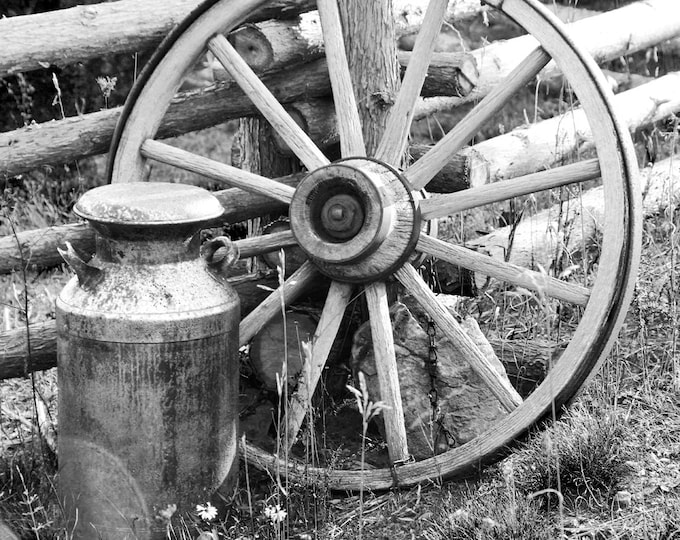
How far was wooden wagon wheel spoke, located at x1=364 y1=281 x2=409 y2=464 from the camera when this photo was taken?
331 cm

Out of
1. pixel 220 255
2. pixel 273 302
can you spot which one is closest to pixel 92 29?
pixel 220 255

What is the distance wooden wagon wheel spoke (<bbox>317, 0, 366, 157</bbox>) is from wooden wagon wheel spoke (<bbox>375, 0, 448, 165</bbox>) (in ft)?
0.30

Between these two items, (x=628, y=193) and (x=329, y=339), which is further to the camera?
(x=329, y=339)

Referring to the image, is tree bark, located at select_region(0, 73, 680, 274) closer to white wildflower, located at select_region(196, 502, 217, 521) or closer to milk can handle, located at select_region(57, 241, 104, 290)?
milk can handle, located at select_region(57, 241, 104, 290)

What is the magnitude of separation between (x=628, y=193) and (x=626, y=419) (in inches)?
29.9

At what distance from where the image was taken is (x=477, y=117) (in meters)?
3.24

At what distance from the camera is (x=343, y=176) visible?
319 cm

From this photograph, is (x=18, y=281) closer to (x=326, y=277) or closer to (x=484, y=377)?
(x=326, y=277)

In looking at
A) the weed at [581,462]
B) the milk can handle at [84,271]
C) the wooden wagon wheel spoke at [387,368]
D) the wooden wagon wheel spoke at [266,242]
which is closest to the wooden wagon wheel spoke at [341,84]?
the wooden wagon wheel spoke at [266,242]

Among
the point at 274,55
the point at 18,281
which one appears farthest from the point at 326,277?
the point at 18,281

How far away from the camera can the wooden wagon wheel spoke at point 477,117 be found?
3146 millimetres

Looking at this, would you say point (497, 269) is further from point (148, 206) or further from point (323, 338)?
point (148, 206)

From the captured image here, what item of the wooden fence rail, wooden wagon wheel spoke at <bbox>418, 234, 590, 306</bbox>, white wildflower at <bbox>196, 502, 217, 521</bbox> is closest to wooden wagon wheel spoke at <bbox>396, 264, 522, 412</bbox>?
wooden wagon wheel spoke at <bbox>418, 234, 590, 306</bbox>

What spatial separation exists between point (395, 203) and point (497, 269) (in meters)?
0.38
